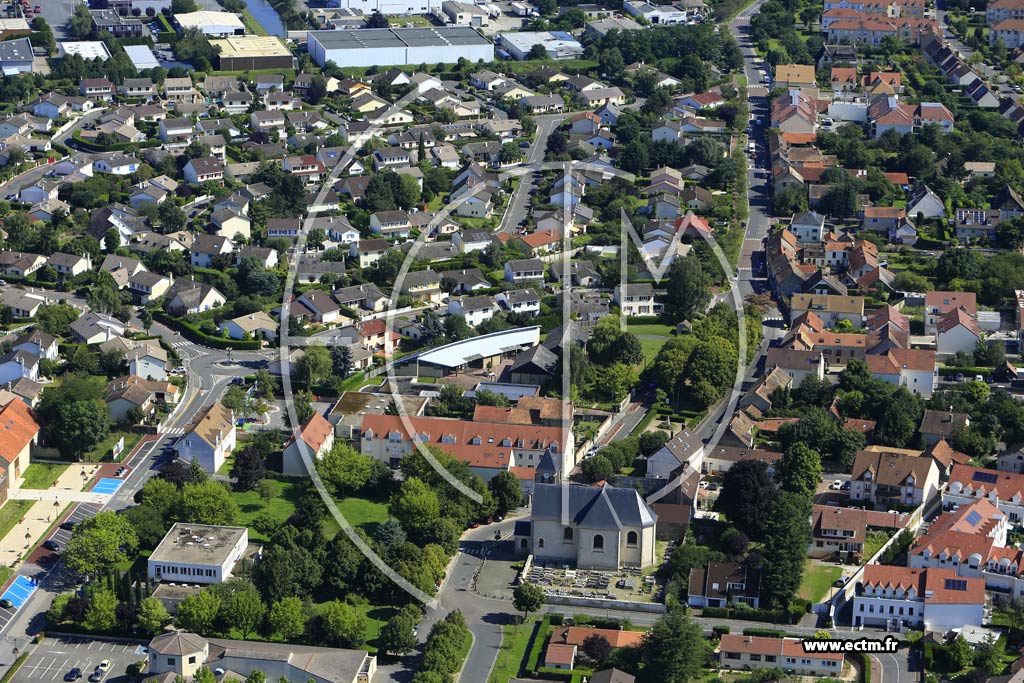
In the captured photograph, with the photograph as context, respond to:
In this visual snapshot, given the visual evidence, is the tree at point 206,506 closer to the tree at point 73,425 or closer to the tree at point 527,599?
the tree at point 73,425

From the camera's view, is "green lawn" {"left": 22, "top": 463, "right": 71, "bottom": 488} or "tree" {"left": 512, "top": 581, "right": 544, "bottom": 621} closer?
"tree" {"left": 512, "top": 581, "right": 544, "bottom": 621}

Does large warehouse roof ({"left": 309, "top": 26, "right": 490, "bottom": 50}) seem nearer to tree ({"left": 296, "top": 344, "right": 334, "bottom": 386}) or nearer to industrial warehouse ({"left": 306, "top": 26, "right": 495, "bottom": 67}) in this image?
industrial warehouse ({"left": 306, "top": 26, "right": 495, "bottom": 67})

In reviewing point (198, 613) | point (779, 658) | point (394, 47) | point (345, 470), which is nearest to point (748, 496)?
point (779, 658)

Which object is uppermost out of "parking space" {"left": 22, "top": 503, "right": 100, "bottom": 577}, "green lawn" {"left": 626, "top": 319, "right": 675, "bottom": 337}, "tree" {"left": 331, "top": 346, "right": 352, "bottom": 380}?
"parking space" {"left": 22, "top": 503, "right": 100, "bottom": 577}

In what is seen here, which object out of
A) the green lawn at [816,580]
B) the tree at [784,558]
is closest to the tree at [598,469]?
the tree at [784,558]

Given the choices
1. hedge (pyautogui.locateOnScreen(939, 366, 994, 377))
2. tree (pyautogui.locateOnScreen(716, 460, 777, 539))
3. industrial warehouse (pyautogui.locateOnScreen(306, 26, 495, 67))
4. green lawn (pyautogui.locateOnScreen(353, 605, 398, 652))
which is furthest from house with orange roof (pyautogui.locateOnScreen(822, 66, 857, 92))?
green lawn (pyautogui.locateOnScreen(353, 605, 398, 652))

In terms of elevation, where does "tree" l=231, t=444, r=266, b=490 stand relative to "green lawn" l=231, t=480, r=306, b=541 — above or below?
above

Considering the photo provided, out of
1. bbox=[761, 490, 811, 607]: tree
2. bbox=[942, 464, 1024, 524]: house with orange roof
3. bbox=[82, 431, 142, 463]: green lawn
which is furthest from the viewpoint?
bbox=[82, 431, 142, 463]: green lawn

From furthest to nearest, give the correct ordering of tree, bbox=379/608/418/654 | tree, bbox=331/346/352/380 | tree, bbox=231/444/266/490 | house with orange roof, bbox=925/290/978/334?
house with orange roof, bbox=925/290/978/334, tree, bbox=331/346/352/380, tree, bbox=231/444/266/490, tree, bbox=379/608/418/654

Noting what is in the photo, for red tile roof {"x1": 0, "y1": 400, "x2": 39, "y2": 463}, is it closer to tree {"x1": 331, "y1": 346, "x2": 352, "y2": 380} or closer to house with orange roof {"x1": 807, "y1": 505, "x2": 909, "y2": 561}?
tree {"x1": 331, "y1": 346, "x2": 352, "y2": 380}
